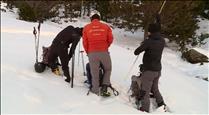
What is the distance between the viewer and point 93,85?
1002cm

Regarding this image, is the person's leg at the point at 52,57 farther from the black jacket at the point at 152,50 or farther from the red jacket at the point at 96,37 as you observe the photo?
the black jacket at the point at 152,50

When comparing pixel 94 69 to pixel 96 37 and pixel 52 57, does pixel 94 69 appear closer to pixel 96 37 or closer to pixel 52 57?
pixel 96 37

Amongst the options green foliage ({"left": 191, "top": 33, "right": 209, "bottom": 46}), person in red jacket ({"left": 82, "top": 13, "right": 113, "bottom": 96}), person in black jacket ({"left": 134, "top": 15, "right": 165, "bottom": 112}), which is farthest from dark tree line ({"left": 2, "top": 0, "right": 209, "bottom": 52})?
person in black jacket ({"left": 134, "top": 15, "right": 165, "bottom": 112})

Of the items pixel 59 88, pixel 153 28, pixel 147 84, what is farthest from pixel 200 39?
pixel 59 88

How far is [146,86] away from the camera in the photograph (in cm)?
997

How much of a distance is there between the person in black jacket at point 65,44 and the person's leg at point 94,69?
1.61ft

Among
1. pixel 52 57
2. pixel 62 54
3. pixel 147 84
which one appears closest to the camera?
pixel 147 84

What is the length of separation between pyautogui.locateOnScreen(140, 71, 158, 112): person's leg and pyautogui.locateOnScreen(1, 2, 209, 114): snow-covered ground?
26cm

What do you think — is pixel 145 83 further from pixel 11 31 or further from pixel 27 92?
pixel 11 31

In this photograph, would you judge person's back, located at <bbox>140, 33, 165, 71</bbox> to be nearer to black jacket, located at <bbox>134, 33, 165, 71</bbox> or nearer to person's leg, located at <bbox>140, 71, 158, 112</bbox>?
black jacket, located at <bbox>134, 33, 165, 71</bbox>

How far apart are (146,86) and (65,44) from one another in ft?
6.36

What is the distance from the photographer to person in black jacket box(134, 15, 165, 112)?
978 centimetres

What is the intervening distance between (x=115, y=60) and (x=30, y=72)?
341 centimetres

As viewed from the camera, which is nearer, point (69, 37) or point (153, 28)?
point (153, 28)
